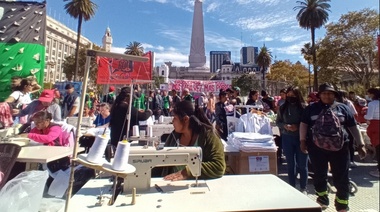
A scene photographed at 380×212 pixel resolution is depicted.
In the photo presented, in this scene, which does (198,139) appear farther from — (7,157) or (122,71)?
(122,71)

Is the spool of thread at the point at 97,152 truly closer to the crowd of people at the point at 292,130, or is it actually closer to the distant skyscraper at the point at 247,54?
the crowd of people at the point at 292,130

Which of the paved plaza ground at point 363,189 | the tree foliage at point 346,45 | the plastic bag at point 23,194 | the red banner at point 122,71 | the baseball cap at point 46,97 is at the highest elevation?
the tree foliage at point 346,45

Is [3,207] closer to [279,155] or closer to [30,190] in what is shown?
[30,190]

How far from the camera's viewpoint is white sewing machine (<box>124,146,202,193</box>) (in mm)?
1590

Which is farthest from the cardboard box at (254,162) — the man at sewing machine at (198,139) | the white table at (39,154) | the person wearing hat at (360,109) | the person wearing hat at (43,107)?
the person wearing hat at (360,109)

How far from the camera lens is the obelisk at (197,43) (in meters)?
39.8

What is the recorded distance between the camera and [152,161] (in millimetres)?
1637

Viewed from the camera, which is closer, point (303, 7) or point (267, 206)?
point (267, 206)

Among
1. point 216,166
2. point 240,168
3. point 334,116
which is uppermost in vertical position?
point 334,116

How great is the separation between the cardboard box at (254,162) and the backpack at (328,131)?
0.93 m

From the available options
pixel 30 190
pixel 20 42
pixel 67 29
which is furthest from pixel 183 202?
pixel 67 29

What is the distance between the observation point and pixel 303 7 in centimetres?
2553

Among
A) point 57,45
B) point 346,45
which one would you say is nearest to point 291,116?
point 346,45

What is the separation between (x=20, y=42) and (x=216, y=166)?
5.16 meters
